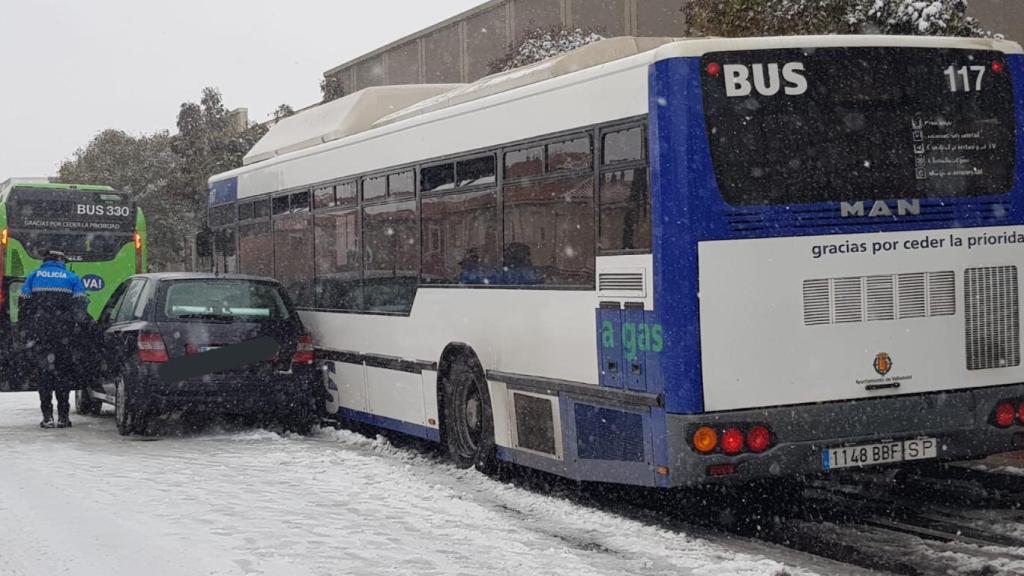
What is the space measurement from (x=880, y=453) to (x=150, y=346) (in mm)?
7334

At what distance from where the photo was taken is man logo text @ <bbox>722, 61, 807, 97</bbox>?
778 centimetres

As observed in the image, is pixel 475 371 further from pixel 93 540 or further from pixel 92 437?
pixel 92 437

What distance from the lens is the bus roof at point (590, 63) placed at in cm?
784

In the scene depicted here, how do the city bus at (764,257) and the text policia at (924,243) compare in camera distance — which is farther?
the text policia at (924,243)

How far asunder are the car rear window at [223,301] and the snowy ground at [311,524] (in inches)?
64.0

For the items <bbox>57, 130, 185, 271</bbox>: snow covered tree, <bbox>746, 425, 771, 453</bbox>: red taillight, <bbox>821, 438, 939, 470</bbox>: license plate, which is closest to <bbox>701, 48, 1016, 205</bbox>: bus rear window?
<bbox>746, 425, 771, 453</bbox>: red taillight

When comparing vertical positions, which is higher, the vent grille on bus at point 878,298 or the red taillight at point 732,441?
the vent grille on bus at point 878,298

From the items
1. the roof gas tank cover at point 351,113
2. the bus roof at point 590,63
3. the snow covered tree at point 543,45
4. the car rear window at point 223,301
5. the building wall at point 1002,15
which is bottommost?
the car rear window at point 223,301

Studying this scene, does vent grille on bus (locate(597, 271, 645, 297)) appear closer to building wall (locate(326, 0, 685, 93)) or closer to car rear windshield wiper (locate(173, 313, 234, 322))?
car rear windshield wiper (locate(173, 313, 234, 322))

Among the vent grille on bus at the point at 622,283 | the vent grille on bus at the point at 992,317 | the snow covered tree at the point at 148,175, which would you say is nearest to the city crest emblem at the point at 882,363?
the vent grille on bus at the point at 992,317

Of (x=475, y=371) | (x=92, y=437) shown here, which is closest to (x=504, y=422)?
(x=475, y=371)

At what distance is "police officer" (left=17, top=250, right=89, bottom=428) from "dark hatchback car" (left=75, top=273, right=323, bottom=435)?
0.92 m

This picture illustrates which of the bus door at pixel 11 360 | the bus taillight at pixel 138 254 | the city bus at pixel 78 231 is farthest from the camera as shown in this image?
the bus taillight at pixel 138 254

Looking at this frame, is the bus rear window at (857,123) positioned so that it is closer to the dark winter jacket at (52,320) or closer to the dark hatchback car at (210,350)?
the dark hatchback car at (210,350)
